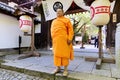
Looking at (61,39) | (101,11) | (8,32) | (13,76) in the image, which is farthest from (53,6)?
(13,76)

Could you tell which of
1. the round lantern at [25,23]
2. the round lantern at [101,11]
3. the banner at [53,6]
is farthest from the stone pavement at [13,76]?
the banner at [53,6]

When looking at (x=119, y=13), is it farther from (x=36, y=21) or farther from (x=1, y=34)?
(x=1, y=34)

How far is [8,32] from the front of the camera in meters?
5.51

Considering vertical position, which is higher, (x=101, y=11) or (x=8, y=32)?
(x=101, y=11)

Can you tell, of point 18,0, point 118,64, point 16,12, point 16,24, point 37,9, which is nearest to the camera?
point 118,64

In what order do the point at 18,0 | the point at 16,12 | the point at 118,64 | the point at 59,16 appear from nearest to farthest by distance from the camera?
the point at 59,16
the point at 118,64
the point at 16,12
the point at 18,0

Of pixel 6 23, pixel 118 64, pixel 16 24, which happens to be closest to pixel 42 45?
pixel 16 24

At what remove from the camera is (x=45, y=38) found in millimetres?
6824

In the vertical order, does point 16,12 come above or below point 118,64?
above

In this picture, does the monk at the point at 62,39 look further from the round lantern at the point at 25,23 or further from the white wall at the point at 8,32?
the white wall at the point at 8,32

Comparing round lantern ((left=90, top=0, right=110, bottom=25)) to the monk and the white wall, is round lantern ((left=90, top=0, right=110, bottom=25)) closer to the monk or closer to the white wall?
the monk

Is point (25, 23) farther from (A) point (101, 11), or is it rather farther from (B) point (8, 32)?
(A) point (101, 11)

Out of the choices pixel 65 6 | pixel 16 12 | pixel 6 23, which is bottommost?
pixel 6 23

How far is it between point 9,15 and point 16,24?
0.52 metres
